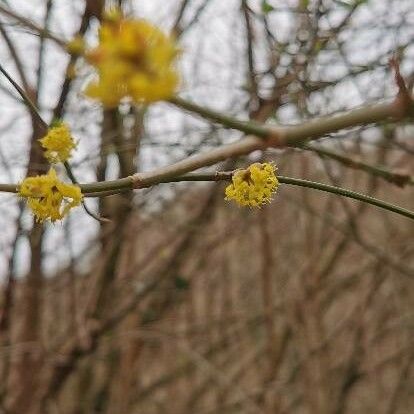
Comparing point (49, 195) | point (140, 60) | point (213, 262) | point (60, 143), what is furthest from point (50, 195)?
point (213, 262)

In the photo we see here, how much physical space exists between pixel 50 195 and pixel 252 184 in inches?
8.6

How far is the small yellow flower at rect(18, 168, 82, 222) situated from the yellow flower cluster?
33 cm

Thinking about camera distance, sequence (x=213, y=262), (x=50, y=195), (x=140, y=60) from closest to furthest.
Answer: (x=140, y=60) < (x=50, y=195) < (x=213, y=262)

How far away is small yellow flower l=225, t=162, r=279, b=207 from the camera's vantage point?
2.68ft

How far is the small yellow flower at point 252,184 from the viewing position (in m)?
0.82

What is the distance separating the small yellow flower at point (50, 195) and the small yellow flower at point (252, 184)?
17 cm

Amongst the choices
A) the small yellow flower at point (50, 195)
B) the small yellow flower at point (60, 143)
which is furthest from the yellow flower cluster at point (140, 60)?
the small yellow flower at point (60, 143)

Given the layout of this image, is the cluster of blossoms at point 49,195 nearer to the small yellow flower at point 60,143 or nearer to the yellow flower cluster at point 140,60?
the small yellow flower at point 60,143

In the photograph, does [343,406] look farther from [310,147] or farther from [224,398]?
[310,147]

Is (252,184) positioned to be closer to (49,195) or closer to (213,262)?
(49,195)

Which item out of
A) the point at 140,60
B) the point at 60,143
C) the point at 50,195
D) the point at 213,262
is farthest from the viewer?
the point at 213,262

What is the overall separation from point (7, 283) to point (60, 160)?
6.44ft

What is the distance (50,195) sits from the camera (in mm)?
764

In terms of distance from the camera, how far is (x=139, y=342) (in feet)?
9.86
